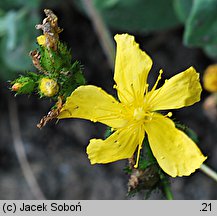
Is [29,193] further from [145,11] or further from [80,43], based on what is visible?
[145,11]

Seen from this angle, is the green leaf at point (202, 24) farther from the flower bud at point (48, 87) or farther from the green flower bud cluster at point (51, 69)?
the flower bud at point (48, 87)

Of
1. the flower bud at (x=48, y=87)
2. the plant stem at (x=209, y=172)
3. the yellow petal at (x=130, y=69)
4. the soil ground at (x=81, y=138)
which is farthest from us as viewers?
the soil ground at (x=81, y=138)

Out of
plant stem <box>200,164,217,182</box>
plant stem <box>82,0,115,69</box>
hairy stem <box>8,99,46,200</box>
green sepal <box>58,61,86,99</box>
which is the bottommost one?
plant stem <box>200,164,217,182</box>

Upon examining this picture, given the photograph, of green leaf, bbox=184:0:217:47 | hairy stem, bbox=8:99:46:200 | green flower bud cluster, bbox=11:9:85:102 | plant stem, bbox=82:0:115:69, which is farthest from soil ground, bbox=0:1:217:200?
green flower bud cluster, bbox=11:9:85:102

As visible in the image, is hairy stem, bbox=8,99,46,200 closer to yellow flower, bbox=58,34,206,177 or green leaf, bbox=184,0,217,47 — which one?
green leaf, bbox=184,0,217,47

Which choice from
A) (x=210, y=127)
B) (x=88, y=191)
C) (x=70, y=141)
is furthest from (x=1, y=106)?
(x=210, y=127)

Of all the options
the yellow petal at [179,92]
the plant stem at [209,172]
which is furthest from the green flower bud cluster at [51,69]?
the plant stem at [209,172]
